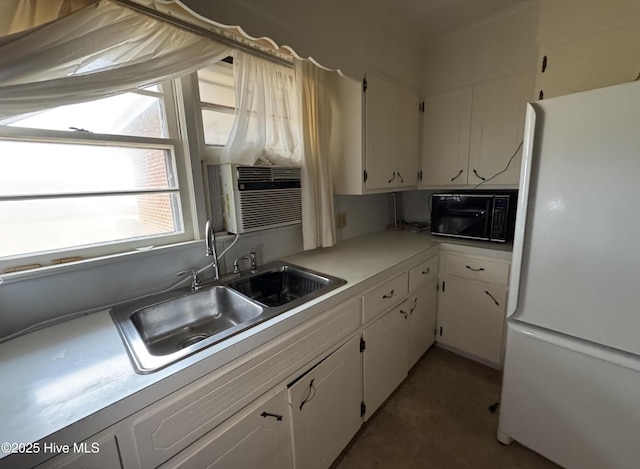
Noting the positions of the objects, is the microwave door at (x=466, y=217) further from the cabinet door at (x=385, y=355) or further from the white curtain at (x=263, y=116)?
the white curtain at (x=263, y=116)

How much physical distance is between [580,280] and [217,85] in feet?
6.14

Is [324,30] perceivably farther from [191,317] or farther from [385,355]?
[385,355]

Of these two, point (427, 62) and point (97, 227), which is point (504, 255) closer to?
point (427, 62)

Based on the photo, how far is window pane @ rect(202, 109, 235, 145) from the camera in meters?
1.39

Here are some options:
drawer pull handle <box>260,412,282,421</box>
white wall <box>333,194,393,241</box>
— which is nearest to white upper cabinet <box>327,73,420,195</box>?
white wall <box>333,194,393,241</box>

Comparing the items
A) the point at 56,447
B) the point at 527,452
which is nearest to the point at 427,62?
the point at 527,452

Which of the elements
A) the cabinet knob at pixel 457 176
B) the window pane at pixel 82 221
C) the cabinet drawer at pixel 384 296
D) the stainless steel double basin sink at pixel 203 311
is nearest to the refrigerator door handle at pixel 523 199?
the cabinet drawer at pixel 384 296

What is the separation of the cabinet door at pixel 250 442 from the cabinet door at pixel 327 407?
53mm

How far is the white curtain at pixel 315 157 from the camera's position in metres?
1.57

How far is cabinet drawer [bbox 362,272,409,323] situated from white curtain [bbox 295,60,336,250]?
489 mm

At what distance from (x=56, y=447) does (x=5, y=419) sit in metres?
0.15

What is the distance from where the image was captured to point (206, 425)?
2.51 ft

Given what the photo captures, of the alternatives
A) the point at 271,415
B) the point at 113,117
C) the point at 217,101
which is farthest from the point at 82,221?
the point at 271,415

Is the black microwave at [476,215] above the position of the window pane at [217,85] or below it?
below
